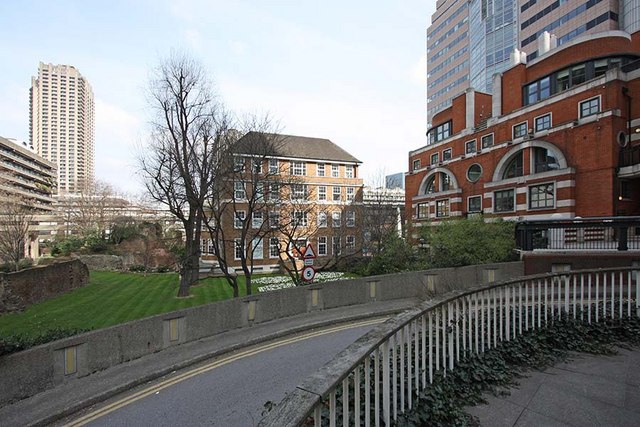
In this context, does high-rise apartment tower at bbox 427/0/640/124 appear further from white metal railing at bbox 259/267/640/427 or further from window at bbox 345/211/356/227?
white metal railing at bbox 259/267/640/427

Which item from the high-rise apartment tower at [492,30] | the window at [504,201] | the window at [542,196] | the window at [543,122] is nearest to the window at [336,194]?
the window at [504,201]

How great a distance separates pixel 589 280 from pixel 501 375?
351 cm

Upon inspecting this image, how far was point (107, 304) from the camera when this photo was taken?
19.1 meters

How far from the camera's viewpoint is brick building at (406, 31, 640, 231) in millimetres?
23344

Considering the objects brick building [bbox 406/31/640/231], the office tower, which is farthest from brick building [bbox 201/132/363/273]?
the office tower

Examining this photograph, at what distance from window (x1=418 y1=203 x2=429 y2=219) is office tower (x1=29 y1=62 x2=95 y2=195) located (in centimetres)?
15054

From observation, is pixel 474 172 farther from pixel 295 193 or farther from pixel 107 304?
pixel 107 304

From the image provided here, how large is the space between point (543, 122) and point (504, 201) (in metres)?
7.74

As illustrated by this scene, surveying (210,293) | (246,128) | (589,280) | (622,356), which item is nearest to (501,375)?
(622,356)

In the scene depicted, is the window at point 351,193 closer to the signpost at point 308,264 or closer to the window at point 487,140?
the window at point 487,140

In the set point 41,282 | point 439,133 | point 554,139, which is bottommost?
point 41,282

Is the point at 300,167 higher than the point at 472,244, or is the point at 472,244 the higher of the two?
the point at 300,167

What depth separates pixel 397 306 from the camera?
43.7 ft

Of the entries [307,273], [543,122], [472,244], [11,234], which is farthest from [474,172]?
[11,234]
